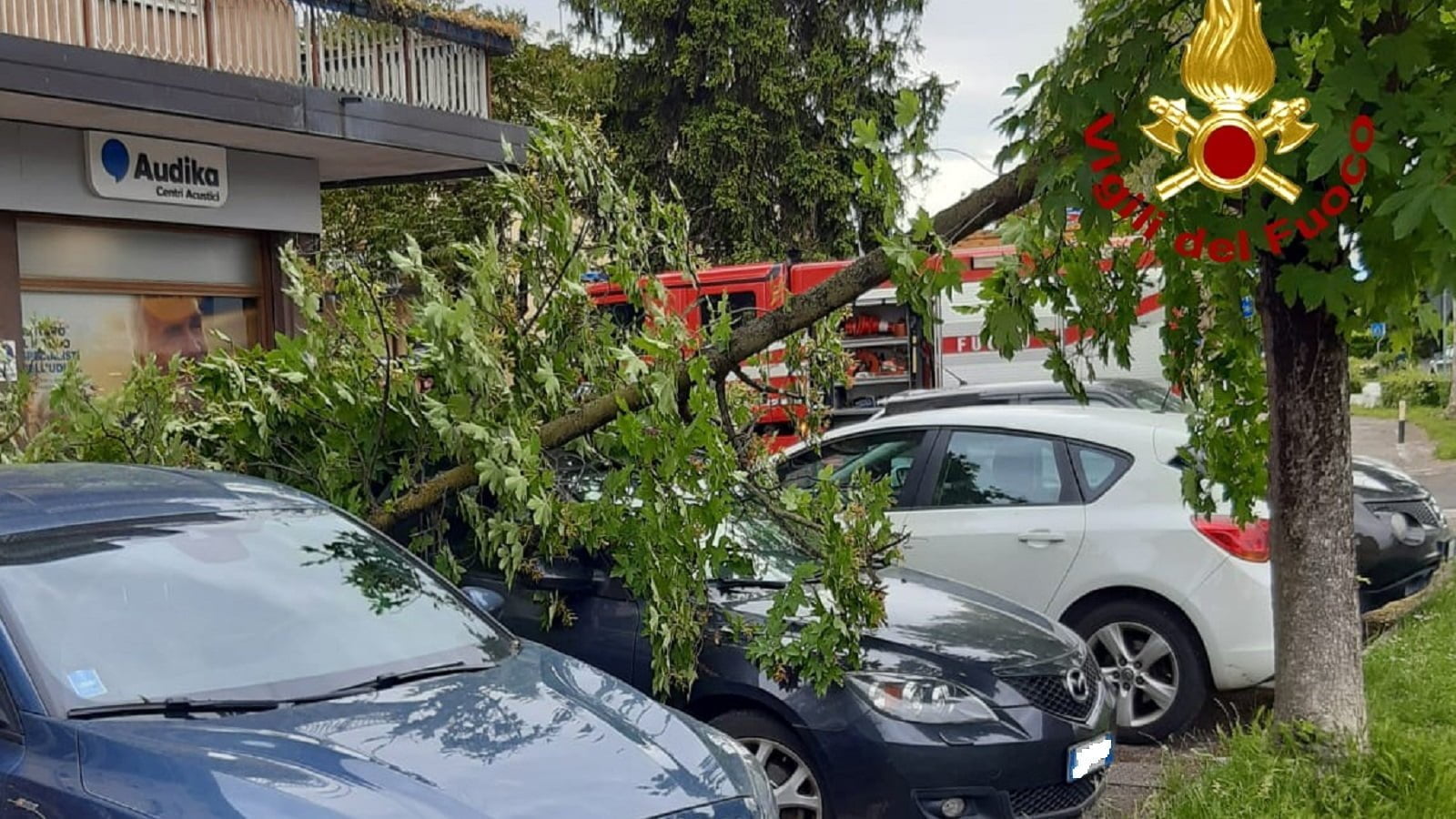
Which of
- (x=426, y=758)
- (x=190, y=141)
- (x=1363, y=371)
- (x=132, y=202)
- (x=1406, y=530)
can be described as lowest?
(x=1363, y=371)

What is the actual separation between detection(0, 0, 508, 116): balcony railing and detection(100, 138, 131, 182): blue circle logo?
0.95 metres

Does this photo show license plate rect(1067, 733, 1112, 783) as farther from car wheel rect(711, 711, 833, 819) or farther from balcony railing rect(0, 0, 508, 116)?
balcony railing rect(0, 0, 508, 116)

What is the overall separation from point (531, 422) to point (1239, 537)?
11.0ft

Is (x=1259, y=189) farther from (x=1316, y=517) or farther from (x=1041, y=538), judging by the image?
(x=1041, y=538)

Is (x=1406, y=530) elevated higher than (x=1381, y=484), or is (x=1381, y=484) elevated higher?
(x=1381, y=484)

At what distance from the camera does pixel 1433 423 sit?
86.1 feet

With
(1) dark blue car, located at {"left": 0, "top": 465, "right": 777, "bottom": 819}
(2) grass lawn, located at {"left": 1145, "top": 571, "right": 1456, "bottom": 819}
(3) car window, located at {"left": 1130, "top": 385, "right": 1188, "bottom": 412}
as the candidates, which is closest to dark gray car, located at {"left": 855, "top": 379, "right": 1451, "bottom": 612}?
(3) car window, located at {"left": 1130, "top": 385, "right": 1188, "bottom": 412}

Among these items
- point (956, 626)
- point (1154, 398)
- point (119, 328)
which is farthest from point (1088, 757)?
point (119, 328)

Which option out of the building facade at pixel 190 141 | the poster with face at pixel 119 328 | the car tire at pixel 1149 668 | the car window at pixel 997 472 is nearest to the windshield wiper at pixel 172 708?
the car tire at pixel 1149 668

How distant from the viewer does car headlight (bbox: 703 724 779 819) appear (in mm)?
3410

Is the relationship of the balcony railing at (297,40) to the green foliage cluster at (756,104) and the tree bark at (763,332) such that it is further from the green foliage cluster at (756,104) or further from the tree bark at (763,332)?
the green foliage cluster at (756,104)

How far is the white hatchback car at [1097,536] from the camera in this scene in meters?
6.31

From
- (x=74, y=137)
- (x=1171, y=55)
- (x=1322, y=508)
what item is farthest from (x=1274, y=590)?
(x=74, y=137)

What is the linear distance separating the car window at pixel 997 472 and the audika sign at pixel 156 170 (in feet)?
22.2
